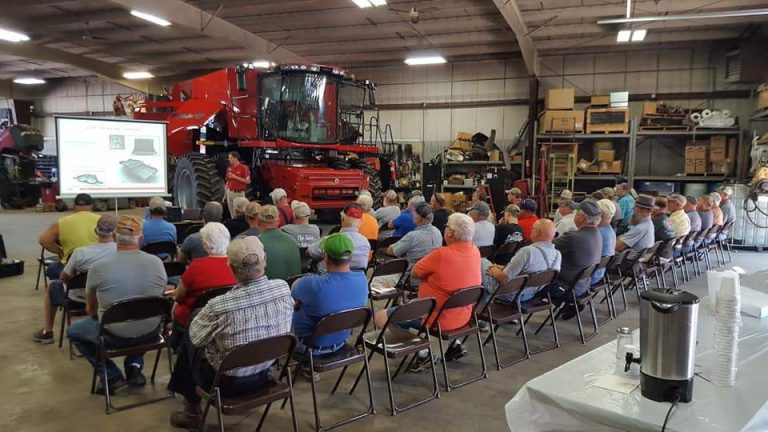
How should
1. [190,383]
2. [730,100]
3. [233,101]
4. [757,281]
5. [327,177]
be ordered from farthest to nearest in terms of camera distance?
[730,100]
[233,101]
[327,177]
[757,281]
[190,383]

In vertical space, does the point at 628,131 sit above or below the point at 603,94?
below

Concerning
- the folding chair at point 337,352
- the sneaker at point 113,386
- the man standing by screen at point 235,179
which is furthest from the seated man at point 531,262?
the man standing by screen at point 235,179

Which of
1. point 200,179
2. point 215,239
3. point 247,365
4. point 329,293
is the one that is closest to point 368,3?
point 200,179

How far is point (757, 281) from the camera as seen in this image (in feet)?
10.1

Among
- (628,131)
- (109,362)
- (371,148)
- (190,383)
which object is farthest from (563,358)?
(628,131)

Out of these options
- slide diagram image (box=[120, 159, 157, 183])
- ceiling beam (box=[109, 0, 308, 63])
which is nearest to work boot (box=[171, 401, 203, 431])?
slide diagram image (box=[120, 159, 157, 183])

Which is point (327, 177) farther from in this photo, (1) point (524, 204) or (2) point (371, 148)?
(1) point (524, 204)

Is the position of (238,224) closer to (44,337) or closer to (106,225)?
(106,225)

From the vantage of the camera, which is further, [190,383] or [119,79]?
[119,79]

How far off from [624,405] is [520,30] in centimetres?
1073

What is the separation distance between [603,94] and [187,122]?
34.5 ft

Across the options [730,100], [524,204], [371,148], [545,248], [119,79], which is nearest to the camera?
[545,248]

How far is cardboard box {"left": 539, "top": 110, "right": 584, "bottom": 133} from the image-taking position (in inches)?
504

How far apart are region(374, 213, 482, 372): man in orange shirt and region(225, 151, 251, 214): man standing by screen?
539 centimetres
